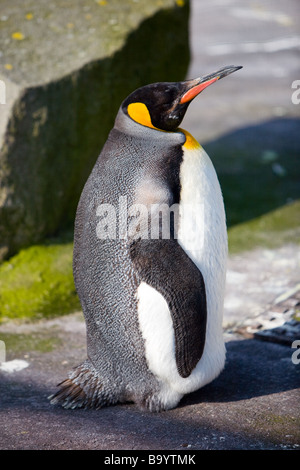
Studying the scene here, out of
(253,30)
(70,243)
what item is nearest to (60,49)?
(70,243)

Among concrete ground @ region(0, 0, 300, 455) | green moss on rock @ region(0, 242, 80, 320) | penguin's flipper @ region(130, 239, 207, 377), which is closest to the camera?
concrete ground @ region(0, 0, 300, 455)

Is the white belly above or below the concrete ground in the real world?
above

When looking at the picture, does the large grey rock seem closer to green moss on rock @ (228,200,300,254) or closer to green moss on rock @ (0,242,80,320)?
green moss on rock @ (0,242,80,320)

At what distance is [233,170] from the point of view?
22.9 ft

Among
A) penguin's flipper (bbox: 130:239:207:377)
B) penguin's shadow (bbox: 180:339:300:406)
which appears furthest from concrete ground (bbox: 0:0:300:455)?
penguin's flipper (bbox: 130:239:207:377)

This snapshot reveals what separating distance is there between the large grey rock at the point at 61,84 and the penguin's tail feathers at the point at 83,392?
1702mm

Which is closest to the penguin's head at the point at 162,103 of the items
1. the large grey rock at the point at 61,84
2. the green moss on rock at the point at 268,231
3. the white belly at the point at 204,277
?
the white belly at the point at 204,277

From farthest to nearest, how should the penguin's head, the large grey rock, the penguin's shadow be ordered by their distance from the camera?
the large grey rock
the penguin's shadow
the penguin's head

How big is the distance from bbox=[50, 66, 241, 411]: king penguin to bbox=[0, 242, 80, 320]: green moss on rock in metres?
1.29

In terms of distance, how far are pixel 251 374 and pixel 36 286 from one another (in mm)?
1687

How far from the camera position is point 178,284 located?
287 cm

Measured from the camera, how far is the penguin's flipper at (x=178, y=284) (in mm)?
2855

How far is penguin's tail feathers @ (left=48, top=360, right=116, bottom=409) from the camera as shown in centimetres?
309

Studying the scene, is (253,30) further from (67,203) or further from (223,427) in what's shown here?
(223,427)
